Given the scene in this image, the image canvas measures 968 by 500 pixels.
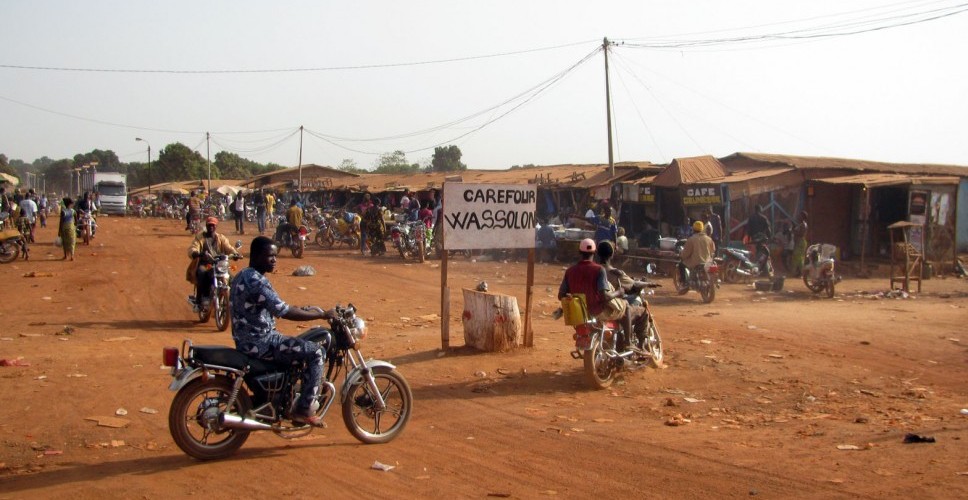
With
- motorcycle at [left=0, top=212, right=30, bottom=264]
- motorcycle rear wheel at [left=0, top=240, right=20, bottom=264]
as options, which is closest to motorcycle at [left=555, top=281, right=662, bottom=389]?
motorcycle at [left=0, top=212, right=30, bottom=264]

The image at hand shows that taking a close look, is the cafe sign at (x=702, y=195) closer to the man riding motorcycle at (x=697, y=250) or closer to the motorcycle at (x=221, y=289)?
the man riding motorcycle at (x=697, y=250)

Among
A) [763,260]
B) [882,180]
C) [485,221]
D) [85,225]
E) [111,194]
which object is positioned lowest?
[763,260]

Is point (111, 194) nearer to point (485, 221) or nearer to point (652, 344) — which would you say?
point (485, 221)

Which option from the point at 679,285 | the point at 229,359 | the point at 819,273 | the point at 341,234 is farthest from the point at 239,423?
the point at 341,234

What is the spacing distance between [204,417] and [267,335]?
28.5 inches

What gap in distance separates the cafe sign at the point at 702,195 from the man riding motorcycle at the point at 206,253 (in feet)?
46.3

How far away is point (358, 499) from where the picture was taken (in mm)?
5121

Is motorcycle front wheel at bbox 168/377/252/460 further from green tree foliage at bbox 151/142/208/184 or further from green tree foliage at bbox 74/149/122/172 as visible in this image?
green tree foliage at bbox 74/149/122/172

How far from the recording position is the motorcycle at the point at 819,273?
16.8 meters

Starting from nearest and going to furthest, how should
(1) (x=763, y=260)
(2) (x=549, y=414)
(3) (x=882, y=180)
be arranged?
(2) (x=549, y=414) < (1) (x=763, y=260) < (3) (x=882, y=180)

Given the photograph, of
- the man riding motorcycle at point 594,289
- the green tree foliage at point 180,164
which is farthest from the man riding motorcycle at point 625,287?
the green tree foliage at point 180,164

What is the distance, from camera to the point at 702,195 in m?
22.6

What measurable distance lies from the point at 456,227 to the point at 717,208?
14108 mm

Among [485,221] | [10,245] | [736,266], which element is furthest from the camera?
[10,245]
